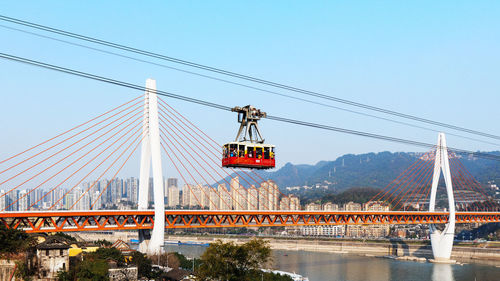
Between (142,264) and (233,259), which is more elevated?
(233,259)

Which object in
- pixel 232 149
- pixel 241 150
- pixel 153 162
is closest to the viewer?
pixel 241 150

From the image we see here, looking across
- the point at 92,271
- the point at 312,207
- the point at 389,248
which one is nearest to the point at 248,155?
the point at 92,271

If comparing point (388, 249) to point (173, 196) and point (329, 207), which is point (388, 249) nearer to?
point (329, 207)

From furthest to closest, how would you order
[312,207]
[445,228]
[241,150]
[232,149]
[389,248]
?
[312,207]
[389,248]
[445,228]
[232,149]
[241,150]

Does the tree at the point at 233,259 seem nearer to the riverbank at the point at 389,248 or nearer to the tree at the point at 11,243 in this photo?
the tree at the point at 11,243

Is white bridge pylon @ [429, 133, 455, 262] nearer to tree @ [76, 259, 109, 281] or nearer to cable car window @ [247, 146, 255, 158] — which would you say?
tree @ [76, 259, 109, 281]
